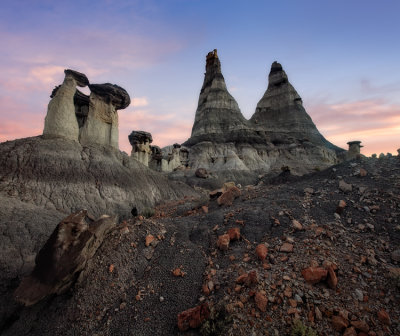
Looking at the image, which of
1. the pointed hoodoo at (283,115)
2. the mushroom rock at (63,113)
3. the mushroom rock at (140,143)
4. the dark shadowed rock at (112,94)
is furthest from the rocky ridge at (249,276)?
the pointed hoodoo at (283,115)

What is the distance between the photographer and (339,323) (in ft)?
9.80

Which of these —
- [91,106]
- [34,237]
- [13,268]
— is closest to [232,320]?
[13,268]

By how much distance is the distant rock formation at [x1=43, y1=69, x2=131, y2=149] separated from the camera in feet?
47.3

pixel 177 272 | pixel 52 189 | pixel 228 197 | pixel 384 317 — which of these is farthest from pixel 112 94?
pixel 384 317

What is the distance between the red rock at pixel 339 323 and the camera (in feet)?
9.73

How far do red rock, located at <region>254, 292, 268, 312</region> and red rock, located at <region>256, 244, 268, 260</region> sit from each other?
1038 millimetres

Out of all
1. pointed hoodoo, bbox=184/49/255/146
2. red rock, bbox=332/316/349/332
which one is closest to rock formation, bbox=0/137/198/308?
red rock, bbox=332/316/349/332

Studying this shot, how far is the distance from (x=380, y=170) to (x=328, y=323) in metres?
7.09

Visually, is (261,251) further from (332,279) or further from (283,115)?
(283,115)

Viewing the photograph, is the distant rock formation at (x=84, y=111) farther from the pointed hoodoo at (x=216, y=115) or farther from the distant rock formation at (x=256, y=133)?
the pointed hoodoo at (x=216, y=115)

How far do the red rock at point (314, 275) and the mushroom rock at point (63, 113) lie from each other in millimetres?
16834

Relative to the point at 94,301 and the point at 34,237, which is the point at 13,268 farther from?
the point at 94,301

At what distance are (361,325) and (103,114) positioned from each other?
66.8 ft

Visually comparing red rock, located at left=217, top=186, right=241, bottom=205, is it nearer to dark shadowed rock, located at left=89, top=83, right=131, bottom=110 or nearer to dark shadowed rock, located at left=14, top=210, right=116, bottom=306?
dark shadowed rock, located at left=14, top=210, right=116, bottom=306
